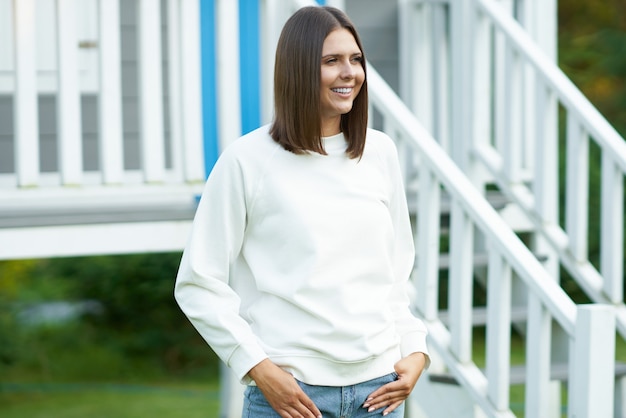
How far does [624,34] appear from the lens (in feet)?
39.6

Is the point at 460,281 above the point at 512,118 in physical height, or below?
below

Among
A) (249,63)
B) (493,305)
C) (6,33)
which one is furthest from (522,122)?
(6,33)

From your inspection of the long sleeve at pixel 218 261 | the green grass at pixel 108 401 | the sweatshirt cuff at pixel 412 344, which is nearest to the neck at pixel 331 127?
the long sleeve at pixel 218 261

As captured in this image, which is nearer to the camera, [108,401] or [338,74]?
[338,74]

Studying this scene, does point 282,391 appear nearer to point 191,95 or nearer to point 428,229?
point 428,229

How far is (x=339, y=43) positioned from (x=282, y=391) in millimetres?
722

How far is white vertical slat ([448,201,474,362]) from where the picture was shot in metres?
3.50

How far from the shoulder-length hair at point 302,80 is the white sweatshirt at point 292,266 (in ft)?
0.12

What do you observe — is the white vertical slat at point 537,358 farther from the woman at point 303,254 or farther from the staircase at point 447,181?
the woman at point 303,254

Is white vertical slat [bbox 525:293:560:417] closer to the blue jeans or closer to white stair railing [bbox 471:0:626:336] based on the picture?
white stair railing [bbox 471:0:626:336]

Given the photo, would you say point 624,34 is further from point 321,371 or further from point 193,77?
point 321,371

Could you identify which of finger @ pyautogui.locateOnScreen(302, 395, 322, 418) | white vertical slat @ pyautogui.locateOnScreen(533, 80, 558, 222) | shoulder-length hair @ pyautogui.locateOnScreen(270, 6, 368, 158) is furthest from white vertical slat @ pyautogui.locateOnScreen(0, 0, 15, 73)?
finger @ pyautogui.locateOnScreen(302, 395, 322, 418)

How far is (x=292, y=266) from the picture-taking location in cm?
213

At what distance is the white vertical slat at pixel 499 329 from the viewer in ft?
11.0
